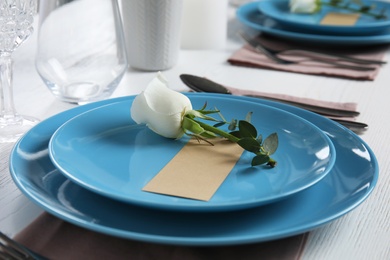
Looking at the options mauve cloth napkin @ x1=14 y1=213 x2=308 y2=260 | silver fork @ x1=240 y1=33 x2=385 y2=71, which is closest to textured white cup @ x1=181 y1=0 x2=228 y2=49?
silver fork @ x1=240 y1=33 x2=385 y2=71

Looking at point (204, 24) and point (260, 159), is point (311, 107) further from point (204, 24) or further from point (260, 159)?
point (204, 24)


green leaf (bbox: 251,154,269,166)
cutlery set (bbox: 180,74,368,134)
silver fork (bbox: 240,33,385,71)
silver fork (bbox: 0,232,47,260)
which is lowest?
silver fork (bbox: 240,33,385,71)

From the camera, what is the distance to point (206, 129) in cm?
67

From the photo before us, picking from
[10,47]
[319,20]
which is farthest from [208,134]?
[319,20]

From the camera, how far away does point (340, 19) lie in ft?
4.09

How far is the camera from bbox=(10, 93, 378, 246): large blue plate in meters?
0.49

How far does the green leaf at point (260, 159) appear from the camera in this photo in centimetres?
60

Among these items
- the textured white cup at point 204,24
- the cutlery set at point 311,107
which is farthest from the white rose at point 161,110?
the textured white cup at point 204,24

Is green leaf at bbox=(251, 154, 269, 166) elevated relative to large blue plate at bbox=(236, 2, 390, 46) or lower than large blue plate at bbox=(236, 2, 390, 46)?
elevated

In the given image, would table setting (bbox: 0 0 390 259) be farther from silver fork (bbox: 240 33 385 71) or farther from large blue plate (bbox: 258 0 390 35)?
large blue plate (bbox: 258 0 390 35)

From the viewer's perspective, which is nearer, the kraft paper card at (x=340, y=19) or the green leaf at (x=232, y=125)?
the green leaf at (x=232, y=125)

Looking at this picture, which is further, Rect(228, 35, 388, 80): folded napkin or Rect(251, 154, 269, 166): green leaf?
Rect(228, 35, 388, 80): folded napkin

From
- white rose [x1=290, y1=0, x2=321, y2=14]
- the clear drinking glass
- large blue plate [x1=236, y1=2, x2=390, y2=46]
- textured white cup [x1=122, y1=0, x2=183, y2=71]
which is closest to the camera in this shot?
the clear drinking glass

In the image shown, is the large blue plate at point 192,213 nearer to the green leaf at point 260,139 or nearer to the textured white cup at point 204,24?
the green leaf at point 260,139
